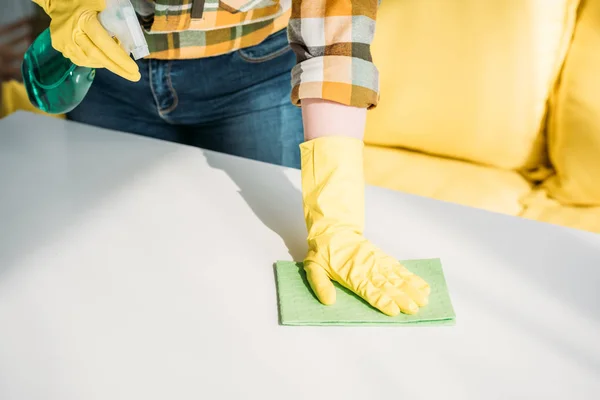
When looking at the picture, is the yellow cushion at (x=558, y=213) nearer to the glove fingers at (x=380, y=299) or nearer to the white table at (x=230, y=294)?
the white table at (x=230, y=294)

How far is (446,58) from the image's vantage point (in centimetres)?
122

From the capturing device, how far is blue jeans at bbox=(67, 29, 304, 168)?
1.04 meters

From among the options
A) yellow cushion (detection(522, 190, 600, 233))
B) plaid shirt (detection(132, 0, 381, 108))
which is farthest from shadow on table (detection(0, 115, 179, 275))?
yellow cushion (detection(522, 190, 600, 233))

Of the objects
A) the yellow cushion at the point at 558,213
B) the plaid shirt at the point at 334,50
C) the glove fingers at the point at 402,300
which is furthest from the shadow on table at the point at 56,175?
the yellow cushion at the point at 558,213

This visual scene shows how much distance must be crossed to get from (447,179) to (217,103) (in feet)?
1.63

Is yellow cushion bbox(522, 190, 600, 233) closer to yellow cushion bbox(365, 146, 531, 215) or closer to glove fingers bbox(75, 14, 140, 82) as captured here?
yellow cushion bbox(365, 146, 531, 215)

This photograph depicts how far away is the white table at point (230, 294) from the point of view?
67cm

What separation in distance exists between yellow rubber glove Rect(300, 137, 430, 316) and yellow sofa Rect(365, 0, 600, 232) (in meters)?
0.45

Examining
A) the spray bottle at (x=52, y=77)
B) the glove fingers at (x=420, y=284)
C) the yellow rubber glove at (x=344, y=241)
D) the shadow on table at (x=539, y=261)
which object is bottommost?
the shadow on table at (x=539, y=261)

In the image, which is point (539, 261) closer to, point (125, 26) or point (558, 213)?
point (558, 213)

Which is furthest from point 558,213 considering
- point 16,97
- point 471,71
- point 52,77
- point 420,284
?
point 16,97

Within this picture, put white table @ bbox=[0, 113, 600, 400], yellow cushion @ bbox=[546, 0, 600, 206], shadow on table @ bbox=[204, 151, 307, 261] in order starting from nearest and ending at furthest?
white table @ bbox=[0, 113, 600, 400], shadow on table @ bbox=[204, 151, 307, 261], yellow cushion @ bbox=[546, 0, 600, 206]

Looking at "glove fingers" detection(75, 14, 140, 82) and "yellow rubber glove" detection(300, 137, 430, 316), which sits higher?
"glove fingers" detection(75, 14, 140, 82)

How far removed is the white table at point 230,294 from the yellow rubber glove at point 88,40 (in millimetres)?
214
